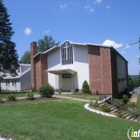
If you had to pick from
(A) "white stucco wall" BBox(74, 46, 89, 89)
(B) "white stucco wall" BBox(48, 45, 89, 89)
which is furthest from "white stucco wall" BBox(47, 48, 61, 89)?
(A) "white stucco wall" BBox(74, 46, 89, 89)

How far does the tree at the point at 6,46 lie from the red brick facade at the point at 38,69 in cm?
272

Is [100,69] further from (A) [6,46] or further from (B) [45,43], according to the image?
(B) [45,43]

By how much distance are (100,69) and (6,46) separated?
46.2ft

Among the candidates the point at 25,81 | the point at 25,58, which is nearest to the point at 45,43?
the point at 25,58

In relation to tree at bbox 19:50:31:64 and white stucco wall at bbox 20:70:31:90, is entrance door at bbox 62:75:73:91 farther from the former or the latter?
tree at bbox 19:50:31:64

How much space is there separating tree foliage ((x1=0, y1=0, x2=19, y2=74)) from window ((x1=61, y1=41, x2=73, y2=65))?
290 inches

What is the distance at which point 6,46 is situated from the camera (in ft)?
87.3

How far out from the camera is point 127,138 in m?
6.65

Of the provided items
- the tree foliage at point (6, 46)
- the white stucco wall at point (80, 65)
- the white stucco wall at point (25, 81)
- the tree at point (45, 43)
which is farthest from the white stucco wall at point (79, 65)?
the tree at point (45, 43)

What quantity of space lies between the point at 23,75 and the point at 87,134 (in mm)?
30514

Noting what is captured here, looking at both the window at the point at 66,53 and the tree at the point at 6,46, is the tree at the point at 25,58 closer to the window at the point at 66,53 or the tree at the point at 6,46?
the tree at the point at 6,46

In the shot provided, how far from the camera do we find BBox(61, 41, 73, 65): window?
971 inches

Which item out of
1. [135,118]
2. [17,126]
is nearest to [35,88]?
[135,118]

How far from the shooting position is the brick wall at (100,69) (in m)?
20.7
